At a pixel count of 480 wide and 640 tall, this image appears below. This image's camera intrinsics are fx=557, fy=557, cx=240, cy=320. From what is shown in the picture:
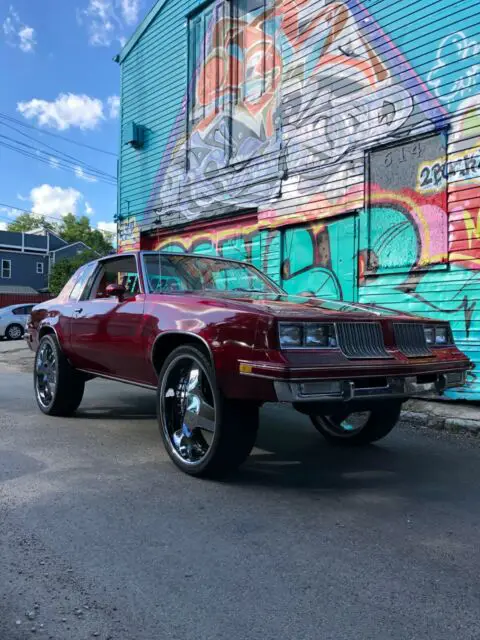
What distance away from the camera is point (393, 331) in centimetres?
380

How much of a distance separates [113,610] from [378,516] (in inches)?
67.0

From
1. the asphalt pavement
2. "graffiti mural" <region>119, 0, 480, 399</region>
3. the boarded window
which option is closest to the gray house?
"graffiti mural" <region>119, 0, 480, 399</region>

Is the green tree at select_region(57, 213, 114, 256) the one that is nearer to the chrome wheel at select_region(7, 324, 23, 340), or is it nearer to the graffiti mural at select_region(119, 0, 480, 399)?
the chrome wheel at select_region(7, 324, 23, 340)

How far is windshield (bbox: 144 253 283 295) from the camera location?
485 cm

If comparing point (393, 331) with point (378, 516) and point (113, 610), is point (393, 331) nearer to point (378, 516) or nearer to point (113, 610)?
point (378, 516)

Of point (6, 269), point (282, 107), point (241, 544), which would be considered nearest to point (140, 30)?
point (282, 107)

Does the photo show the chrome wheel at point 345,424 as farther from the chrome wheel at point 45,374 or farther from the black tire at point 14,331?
the black tire at point 14,331

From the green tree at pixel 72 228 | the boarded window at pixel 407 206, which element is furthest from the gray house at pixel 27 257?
the boarded window at pixel 407 206

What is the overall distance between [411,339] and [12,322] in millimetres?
19894

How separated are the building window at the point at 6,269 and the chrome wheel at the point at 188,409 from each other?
4403cm

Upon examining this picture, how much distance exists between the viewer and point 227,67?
36.6ft

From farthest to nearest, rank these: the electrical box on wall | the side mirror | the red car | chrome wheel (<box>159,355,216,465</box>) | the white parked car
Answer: the white parked car < the electrical box on wall < the side mirror < chrome wheel (<box>159,355,216,465</box>) < the red car

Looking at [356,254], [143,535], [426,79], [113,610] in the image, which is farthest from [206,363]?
[426,79]

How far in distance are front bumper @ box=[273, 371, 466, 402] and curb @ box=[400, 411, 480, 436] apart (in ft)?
6.87
